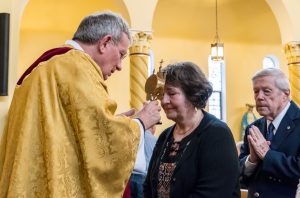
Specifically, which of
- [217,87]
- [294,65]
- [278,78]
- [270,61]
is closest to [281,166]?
[278,78]

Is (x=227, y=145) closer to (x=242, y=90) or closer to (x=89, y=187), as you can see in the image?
(x=89, y=187)

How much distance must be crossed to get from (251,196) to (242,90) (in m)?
10.1

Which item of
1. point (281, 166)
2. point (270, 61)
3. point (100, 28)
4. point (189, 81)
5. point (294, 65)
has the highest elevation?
point (270, 61)

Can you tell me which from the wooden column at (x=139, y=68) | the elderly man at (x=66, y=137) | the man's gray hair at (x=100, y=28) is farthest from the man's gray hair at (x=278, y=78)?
the wooden column at (x=139, y=68)

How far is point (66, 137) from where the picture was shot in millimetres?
2172

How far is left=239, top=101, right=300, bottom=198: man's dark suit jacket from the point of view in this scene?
9.65ft

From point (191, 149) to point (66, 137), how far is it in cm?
78

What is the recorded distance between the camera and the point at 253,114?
1266 centimetres

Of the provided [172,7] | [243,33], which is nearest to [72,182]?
[172,7]

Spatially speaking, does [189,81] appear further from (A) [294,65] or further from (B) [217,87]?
(B) [217,87]

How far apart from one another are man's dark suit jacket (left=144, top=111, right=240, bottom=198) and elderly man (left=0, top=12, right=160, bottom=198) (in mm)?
402

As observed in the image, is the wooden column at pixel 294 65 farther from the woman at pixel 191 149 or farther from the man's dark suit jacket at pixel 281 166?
the woman at pixel 191 149

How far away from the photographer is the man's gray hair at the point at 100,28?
242cm

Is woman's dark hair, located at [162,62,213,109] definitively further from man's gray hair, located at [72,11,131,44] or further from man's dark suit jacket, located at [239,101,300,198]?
man's dark suit jacket, located at [239,101,300,198]
